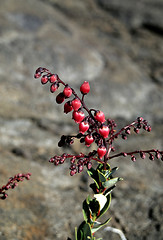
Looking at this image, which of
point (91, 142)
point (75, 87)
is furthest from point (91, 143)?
point (75, 87)

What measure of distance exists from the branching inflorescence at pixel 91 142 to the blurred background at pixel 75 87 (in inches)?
46.4

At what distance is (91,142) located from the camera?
6.56 ft

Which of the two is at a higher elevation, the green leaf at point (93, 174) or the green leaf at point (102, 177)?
the green leaf at point (93, 174)

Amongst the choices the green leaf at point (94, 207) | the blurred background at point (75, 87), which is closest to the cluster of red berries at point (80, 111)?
the green leaf at point (94, 207)

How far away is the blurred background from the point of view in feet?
12.7

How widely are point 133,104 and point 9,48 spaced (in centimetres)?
276

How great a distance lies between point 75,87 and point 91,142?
505 cm

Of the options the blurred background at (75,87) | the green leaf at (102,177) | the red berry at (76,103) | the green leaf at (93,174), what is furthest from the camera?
the blurred background at (75,87)

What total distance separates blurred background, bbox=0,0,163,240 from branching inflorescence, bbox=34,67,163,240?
3.87ft

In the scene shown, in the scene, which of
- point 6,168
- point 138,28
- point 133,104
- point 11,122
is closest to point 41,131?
point 11,122

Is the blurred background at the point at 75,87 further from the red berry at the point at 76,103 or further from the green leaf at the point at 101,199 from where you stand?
the red berry at the point at 76,103

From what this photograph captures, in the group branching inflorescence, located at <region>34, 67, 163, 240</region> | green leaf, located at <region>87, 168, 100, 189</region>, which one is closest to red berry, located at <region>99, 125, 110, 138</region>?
branching inflorescence, located at <region>34, 67, 163, 240</region>

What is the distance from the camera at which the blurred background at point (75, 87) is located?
3.87 meters

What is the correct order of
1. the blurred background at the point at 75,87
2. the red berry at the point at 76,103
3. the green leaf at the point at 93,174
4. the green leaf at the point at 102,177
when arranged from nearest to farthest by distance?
1. the red berry at the point at 76,103
2. the green leaf at the point at 102,177
3. the green leaf at the point at 93,174
4. the blurred background at the point at 75,87
